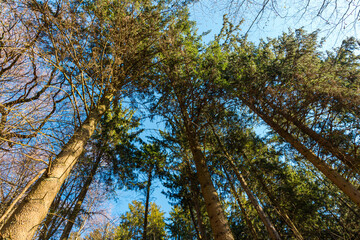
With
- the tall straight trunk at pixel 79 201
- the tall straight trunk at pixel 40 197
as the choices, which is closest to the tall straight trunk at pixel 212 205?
the tall straight trunk at pixel 40 197

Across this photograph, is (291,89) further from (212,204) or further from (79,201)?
(79,201)

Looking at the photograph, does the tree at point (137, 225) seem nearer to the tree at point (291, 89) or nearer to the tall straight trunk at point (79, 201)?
the tall straight trunk at point (79, 201)

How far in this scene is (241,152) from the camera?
30.0 ft

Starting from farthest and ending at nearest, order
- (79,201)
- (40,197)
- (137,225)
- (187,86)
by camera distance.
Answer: (137,225)
(79,201)
(187,86)
(40,197)

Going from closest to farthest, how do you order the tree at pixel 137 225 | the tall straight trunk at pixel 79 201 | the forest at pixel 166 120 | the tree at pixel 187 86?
the forest at pixel 166 120
the tree at pixel 187 86
the tall straight trunk at pixel 79 201
the tree at pixel 137 225

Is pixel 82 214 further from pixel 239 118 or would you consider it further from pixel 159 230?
pixel 159 230

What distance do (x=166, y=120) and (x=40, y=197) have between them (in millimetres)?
3591

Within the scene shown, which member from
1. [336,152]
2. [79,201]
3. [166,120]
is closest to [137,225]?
[79,201]

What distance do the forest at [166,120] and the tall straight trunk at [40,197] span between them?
14 mm

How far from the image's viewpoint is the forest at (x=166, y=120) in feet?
10.1

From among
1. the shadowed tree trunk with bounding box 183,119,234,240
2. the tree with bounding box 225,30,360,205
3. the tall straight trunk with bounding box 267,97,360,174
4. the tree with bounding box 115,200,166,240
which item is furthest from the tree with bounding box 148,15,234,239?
the tree with bounding box 115,200,166,240

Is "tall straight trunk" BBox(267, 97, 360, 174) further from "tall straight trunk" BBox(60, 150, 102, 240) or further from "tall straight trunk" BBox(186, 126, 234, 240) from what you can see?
"tall straight trunk" BBox(60, 150, 102, 240)

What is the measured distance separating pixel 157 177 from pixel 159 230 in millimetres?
9691

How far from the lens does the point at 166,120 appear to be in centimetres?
543
